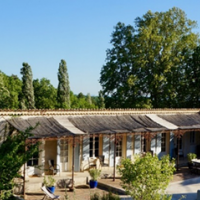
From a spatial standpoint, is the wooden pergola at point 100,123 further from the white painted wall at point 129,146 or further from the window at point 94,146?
the white painted wall at point 129,146

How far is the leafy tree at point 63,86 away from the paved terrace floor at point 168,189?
27231 mm

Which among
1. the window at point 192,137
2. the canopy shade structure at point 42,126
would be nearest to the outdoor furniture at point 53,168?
the canopy shade structure at point 42,126

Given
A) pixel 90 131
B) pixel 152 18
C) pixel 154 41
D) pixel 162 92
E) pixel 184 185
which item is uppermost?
pixel 152 18

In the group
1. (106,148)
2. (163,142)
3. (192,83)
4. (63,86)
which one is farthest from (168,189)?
(63,86)

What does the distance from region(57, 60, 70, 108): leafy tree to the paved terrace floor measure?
89.3ft

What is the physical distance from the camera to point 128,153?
21062mm

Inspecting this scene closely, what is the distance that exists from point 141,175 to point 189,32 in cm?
2785

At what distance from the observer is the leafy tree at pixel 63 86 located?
1773 inches

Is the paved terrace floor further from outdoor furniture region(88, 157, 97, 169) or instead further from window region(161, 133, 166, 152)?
window region(161, 133, 166, 152)

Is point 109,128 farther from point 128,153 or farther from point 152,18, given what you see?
point 152,18

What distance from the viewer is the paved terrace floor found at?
1492 cm

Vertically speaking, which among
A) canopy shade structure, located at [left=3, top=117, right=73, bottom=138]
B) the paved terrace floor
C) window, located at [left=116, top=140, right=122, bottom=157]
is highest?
canopy shade structure, located at [left=3, top=117, right=73, bottom=138]

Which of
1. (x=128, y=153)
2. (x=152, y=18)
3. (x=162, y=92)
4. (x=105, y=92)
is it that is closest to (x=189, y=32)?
(x=152, y=18)

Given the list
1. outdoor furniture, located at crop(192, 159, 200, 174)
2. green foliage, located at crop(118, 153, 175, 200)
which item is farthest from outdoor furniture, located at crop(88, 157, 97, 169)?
green foliage, located at crop(118, 153, 175, 200)
